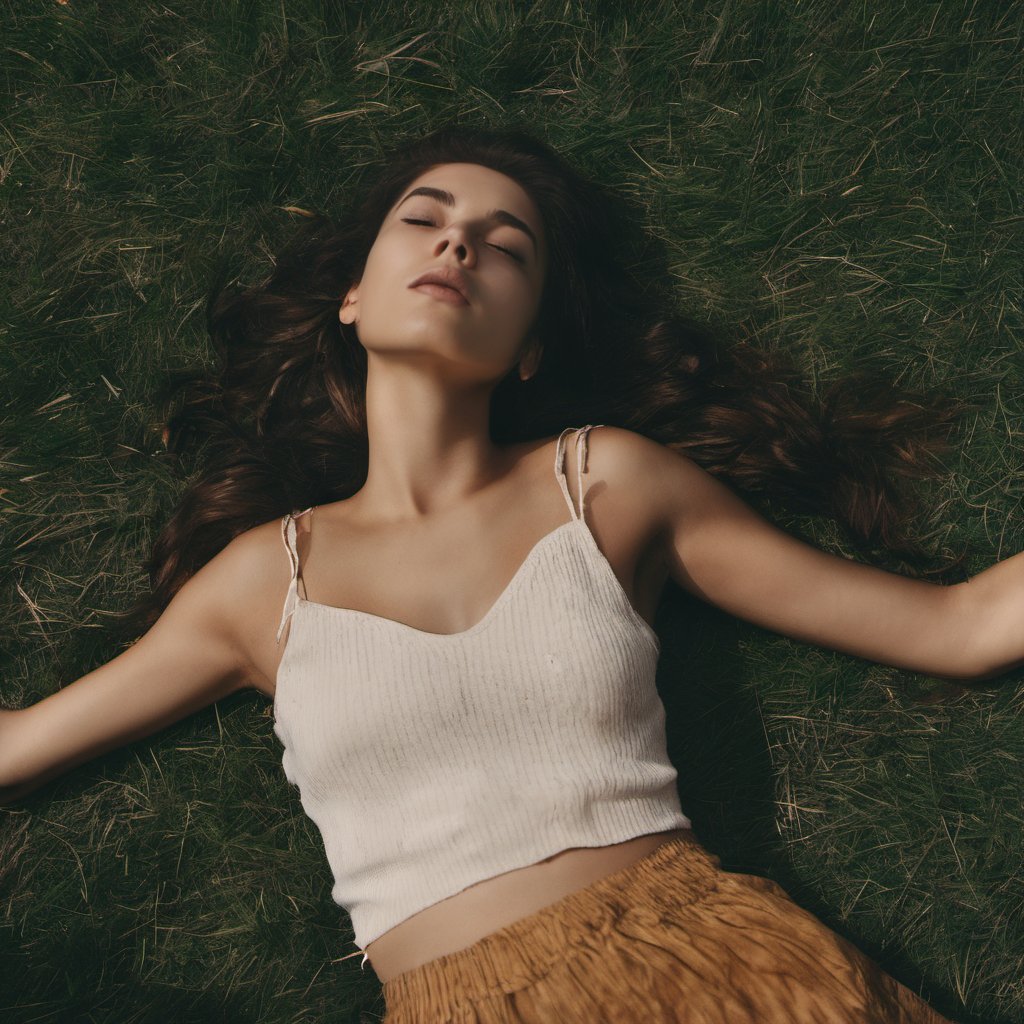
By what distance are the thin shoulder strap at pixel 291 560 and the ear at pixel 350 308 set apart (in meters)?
0.66

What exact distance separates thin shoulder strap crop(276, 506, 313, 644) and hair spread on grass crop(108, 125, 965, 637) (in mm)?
374

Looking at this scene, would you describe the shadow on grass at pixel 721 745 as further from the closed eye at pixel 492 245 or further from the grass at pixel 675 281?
the closed eye at pixel 492 245

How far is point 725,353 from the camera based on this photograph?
3650mm

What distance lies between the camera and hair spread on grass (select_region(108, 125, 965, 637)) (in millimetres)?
3498

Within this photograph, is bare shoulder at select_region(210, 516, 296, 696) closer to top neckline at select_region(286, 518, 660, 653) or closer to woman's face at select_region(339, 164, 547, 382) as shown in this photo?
top neckline at select_region(286, 518, 660, 653)

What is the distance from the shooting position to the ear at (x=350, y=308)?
11.1ft

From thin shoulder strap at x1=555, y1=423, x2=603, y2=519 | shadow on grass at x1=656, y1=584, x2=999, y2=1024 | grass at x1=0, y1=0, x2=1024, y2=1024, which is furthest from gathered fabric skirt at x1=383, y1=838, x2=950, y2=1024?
thin shoulder strap at x1=555, y1=423, x2=603, y2=519

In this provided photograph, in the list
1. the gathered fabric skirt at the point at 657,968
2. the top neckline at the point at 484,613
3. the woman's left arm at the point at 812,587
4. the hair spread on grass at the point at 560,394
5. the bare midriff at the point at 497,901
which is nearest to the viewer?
the gathered fabric skirt at the point at 657,968

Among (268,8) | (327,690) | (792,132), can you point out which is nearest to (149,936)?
(327,690)

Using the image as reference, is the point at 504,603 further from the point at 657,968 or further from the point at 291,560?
the point at 657,968

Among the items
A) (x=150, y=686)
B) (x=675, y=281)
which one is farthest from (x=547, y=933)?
(x=675, y=281)

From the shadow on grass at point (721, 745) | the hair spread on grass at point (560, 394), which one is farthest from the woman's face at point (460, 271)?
the shadow on grass at point (721, 745)

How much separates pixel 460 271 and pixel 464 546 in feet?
2.67

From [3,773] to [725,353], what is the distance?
2812mm
